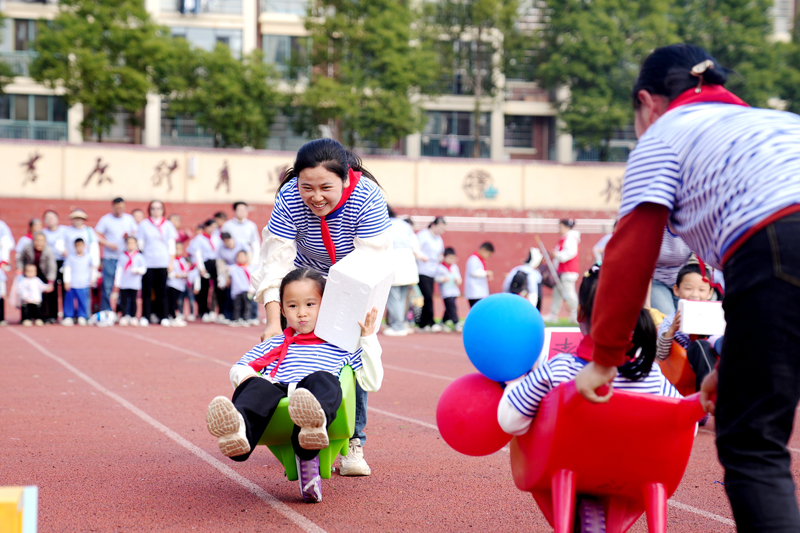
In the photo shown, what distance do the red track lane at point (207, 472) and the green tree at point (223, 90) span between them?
26.2m

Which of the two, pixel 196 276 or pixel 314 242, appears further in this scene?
pixel 196 276

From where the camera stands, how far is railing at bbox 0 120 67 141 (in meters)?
40.0

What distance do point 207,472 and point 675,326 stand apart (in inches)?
125

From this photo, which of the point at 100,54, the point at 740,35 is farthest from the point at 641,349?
the point at 740,35

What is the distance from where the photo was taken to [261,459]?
5.24 metres

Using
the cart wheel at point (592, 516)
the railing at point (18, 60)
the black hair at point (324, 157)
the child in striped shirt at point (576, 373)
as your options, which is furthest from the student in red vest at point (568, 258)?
the railing at point (18, 60)

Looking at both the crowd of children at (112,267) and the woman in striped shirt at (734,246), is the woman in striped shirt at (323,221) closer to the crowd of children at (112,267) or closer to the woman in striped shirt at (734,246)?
the woman in striped shirt at (734,246)

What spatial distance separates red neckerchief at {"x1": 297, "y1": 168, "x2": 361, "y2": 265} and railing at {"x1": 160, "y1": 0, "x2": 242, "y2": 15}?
38.5 meters

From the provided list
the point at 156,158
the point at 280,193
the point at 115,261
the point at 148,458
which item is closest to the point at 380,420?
the point at 148,458

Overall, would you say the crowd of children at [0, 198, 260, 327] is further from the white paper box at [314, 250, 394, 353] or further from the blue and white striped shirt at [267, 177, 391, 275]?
the white paper box at [314, 250, 394, 353]

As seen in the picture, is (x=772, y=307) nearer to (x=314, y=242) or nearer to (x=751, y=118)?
(x=751, y=118)

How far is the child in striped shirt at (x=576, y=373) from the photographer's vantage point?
9.66ft

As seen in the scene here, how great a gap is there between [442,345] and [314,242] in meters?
8.13

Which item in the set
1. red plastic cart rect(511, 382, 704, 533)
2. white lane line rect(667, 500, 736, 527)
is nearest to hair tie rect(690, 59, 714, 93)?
red plastic cart rect(511, 382, 704, 533)
